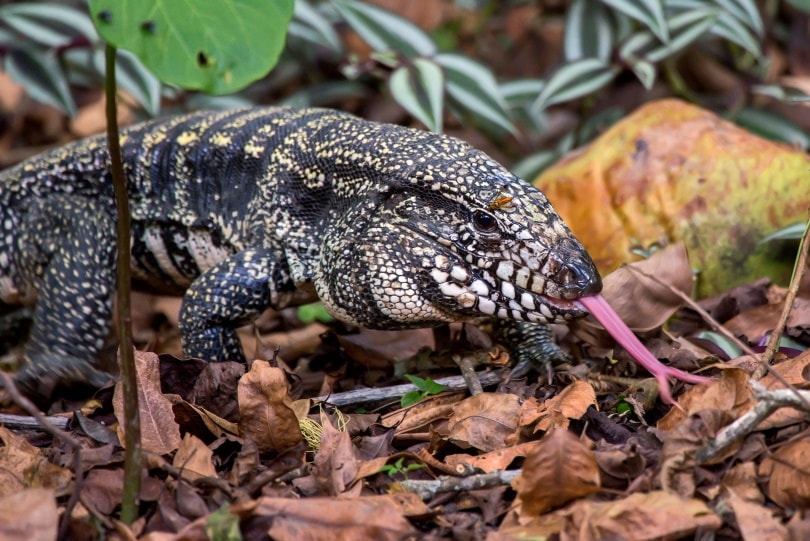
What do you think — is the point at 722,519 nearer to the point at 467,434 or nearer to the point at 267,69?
the point at 467,434

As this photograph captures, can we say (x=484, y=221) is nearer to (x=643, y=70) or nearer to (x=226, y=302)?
(x=226, y=302)

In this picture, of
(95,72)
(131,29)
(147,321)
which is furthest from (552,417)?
(95,72)

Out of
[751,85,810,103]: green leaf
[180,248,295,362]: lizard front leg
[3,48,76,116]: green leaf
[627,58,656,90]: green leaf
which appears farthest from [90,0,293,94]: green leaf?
[751,85,810,103]: green leaf

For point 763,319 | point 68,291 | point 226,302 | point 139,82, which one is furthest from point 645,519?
point 139,82

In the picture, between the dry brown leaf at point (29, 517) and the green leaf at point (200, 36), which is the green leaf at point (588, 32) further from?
the dry brown leaf at point (29, 517)

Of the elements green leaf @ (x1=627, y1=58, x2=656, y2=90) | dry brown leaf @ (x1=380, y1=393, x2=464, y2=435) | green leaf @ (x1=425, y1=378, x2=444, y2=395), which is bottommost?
dry brown leaf @ (x1=380, y1=393, x2=464, y2=435)

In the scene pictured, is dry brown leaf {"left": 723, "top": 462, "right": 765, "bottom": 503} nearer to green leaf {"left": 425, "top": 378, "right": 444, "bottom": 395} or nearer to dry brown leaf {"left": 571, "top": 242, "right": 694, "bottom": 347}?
dry brown leaf {"left": 571, "top": 242, "right": 694, "bottom": 347}
